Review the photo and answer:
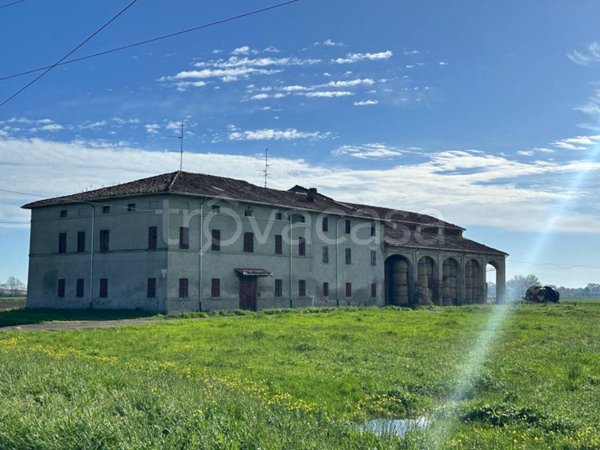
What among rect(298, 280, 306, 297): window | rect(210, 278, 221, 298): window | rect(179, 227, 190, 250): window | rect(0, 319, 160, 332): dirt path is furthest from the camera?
rect(298, 280, 306, 297): window

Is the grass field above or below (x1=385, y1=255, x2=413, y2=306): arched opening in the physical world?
below

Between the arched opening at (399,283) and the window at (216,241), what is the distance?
73.1 ft

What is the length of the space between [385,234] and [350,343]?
40849 millimetres

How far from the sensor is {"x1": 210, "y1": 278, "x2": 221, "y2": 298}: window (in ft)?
137

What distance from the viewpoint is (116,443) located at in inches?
275

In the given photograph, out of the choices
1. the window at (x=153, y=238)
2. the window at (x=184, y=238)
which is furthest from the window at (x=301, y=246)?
the window at (x=153, y=238)

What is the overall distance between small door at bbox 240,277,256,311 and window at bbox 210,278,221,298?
1922mm

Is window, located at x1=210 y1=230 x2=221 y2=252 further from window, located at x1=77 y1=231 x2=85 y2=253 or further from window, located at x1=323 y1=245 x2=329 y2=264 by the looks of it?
window, located at x1=323 y1=245 x2=329 y2=264

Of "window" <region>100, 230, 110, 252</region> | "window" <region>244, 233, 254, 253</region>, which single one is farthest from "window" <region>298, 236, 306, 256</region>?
"window" <region>100, 230, 110, 252</region>

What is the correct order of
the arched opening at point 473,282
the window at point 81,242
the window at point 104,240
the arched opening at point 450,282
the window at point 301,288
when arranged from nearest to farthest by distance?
the window at point 104,240 → the window at point 81,242 → the window at point 301,288 → the arched opening at point 450,282 → the arched opening at point 473,282

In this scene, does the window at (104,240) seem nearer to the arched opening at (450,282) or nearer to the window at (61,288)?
the window at (61,288)

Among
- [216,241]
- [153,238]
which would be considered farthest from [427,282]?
[153,238]

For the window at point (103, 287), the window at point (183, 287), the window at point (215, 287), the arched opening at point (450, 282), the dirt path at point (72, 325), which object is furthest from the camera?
the arched opening at point (450, 282)

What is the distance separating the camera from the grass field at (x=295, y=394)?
286 inches
